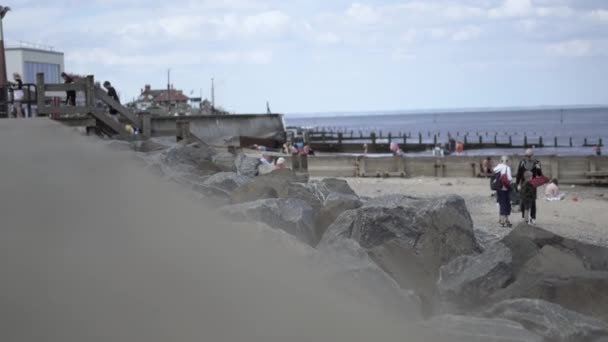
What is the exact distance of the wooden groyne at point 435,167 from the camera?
77.2 feet

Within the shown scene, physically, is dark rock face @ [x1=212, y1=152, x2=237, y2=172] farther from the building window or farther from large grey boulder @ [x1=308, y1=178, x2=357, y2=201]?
the building window

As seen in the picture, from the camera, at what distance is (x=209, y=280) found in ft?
11.9

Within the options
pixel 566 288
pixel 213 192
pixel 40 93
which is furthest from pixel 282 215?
pixel 40 93

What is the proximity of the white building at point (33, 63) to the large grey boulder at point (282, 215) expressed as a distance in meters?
32.9

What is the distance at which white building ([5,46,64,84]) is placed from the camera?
3950cm

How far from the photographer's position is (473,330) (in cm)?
462

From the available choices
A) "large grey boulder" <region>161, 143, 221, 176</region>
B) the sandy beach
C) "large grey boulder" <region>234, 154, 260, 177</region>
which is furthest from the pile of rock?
"large grey boulder" <region>234, 154, 260, 177</region>

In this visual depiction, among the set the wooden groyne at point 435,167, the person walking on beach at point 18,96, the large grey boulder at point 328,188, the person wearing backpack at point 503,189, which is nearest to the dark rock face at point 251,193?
the large grey boulder at point 328,188

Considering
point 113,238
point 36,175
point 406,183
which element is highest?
point 36,175

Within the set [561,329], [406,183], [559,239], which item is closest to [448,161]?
[406,183]

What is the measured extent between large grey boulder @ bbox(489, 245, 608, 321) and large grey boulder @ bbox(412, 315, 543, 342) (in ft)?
3.96

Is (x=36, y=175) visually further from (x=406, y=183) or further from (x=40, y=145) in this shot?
(x=406, y=183)

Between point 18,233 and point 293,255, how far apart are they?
2.27m

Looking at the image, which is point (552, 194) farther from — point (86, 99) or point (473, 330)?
point (473, 330)
